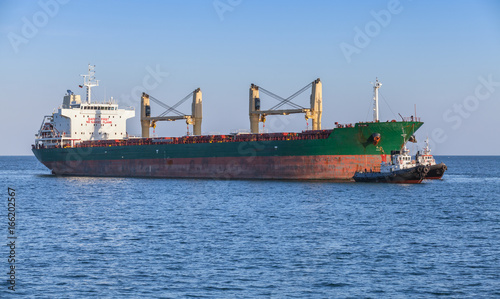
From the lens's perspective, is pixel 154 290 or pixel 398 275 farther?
pixel 398 275

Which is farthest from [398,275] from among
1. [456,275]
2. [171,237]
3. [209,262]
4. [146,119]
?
[146,119]

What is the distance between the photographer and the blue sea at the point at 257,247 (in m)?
17.0

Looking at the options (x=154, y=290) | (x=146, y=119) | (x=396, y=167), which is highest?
(x=146, y=119)

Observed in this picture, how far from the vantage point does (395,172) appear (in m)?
45.5

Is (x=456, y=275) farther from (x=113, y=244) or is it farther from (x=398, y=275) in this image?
(x=113, y=244)

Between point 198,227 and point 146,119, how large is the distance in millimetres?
39377

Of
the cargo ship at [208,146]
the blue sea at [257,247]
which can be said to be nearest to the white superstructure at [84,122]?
the cargo ship at [208,146]

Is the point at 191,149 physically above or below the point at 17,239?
above

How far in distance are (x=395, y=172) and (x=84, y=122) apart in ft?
112

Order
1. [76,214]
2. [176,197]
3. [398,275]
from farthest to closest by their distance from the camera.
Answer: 1. [176,197]
2. [76,214]
3. [398,275]

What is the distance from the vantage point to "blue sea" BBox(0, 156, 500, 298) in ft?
55.9

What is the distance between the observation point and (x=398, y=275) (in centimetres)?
1817

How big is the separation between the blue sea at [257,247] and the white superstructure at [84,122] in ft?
85.9

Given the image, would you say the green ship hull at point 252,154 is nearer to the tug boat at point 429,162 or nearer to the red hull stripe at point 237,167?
the red hull stripe at point 237,167
